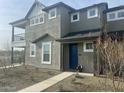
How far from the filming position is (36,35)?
20500mm

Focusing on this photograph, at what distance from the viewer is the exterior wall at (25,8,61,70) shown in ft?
55.9

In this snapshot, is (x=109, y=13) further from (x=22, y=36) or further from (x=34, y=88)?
(x=22, y=36)

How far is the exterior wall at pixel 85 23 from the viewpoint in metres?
16.0

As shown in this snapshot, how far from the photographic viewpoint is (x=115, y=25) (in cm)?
1564

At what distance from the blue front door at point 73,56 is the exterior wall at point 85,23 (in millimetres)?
2312

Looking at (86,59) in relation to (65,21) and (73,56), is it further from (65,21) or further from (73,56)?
(65,21)

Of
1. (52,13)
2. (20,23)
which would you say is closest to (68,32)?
(52,13)

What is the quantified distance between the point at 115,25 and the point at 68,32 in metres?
5.22

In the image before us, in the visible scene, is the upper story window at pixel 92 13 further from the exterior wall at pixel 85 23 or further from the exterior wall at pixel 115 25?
the exterior wall at pixel 115 25

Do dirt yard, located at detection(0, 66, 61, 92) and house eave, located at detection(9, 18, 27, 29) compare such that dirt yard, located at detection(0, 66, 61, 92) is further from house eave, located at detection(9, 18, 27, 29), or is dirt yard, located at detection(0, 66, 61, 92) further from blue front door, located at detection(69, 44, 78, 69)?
house eave, located at detection(9, 18, 27, 29)

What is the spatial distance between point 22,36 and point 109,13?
14317 mm

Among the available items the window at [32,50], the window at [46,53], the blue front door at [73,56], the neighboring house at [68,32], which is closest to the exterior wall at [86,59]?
the neighboring house at [68,32]

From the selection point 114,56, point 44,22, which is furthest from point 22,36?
point 114,56

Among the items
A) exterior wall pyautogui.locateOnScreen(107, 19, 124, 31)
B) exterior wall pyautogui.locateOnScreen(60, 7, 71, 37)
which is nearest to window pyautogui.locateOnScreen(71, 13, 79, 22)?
exterior wall pyautogui.locateOnScreen(60, 7, 71, 37)
